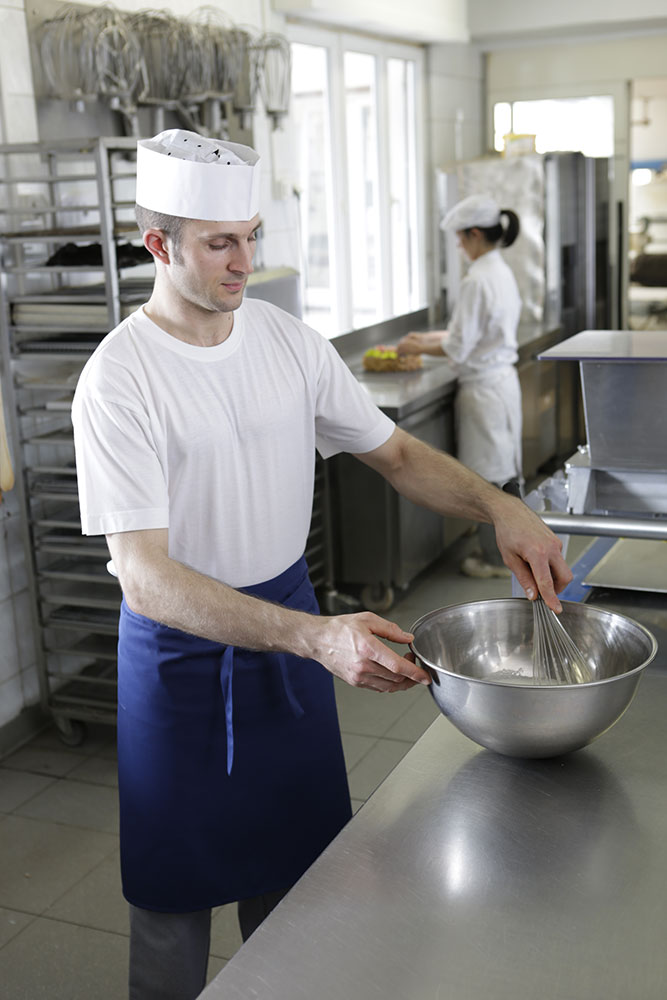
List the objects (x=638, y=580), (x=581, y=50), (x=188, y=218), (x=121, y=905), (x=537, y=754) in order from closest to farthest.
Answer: (x=537, y=754) < (x=188, y=218) < (x=638, y=580) < (x=121, y=905) < (x=581, y=50)

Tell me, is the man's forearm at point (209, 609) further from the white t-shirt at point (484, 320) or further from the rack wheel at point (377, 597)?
the white t-shirt at point (484, 320)

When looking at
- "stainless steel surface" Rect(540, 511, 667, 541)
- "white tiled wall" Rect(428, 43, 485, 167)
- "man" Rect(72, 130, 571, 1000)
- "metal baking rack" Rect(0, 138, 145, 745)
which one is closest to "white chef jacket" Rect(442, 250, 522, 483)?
"metal baking rack" Rect(0, 138, 145, 745)

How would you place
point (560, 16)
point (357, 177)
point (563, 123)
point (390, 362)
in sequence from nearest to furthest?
point (390, 362), point (357, 177), point (560, 16), point (563, 123)

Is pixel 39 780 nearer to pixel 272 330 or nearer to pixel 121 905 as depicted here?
pixel 121 905

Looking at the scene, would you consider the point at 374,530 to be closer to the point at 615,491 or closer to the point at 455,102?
the point at 615,491

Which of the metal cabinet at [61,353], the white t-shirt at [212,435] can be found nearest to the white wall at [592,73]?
the metal cabinet at [61,353]

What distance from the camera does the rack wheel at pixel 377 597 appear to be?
4352 millimetres

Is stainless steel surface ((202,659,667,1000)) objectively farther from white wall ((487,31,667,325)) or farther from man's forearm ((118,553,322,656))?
white wall ((487,31,667,325))

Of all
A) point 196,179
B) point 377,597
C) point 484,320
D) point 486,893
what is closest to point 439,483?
point 196,179

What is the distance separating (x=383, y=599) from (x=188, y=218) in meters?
2.90

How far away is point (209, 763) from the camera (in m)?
1.76

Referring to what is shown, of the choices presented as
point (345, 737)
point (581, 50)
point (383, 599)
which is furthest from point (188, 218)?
point (581, 50)

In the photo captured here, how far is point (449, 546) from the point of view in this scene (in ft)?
16.8

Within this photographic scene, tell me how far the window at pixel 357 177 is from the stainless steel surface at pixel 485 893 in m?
4.13
